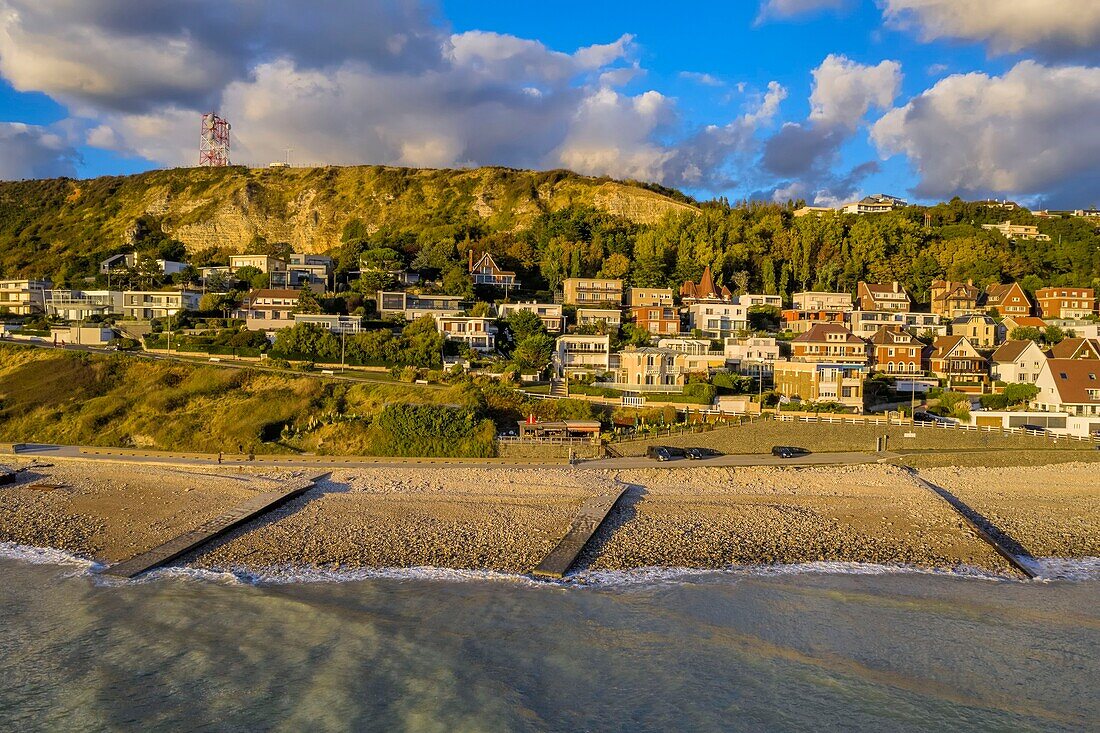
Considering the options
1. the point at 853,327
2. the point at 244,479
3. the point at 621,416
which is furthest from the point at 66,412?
the point at 853,327

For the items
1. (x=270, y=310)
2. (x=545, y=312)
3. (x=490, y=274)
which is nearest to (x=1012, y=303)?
(x=545, y=312)

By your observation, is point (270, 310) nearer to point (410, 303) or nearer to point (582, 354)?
point (410, 303)

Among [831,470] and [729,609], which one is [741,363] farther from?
[729,609]

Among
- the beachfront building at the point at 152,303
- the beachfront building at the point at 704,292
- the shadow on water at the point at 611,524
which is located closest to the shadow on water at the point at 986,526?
the shadow on water at the point at 611,524

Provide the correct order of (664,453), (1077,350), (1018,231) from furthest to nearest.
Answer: (1018,231), (1077,350), (664,453)

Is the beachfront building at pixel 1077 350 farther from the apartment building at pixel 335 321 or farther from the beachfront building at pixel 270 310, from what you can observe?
the beachfront building at pixel 270 310

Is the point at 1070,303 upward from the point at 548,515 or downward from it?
upward
